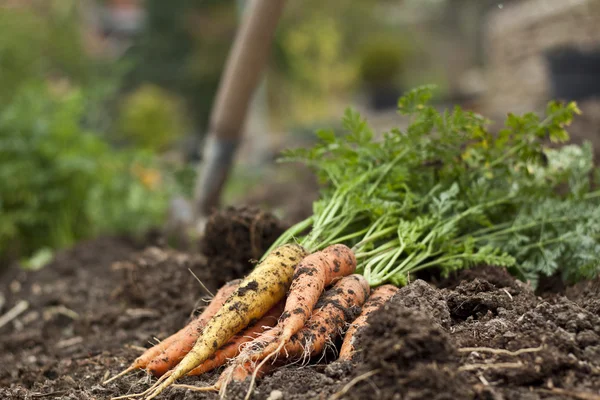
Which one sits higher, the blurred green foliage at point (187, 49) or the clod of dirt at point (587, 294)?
the blurred green foliage at point (187, 49)

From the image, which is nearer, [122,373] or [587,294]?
[122,373]

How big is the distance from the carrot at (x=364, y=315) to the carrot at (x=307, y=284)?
0.53ft

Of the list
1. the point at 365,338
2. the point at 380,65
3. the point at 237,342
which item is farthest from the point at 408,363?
the point at 380,65

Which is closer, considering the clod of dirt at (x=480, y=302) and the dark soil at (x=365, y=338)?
the dark soil at (x=365, y=338)

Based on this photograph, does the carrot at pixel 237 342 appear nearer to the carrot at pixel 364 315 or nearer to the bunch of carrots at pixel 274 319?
the bunch of carrots at pixel 274 319

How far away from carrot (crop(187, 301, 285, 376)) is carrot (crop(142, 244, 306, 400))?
0.05 metres

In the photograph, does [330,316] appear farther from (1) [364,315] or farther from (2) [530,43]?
(2) [530,43]

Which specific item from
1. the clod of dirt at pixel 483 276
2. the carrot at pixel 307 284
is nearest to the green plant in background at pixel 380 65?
the clod of dirt at pixel 483 276

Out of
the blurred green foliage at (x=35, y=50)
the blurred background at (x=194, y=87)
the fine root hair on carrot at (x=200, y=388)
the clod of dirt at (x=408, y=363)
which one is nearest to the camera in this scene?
the clod of dirt at (x=408, y=363)

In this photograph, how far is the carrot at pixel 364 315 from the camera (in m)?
2.07

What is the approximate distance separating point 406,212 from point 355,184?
286 millimetres

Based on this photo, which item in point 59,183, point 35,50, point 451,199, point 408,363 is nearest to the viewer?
point 408,363

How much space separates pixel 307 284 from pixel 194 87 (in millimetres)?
19256

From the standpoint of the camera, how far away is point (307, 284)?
7.39 ft
